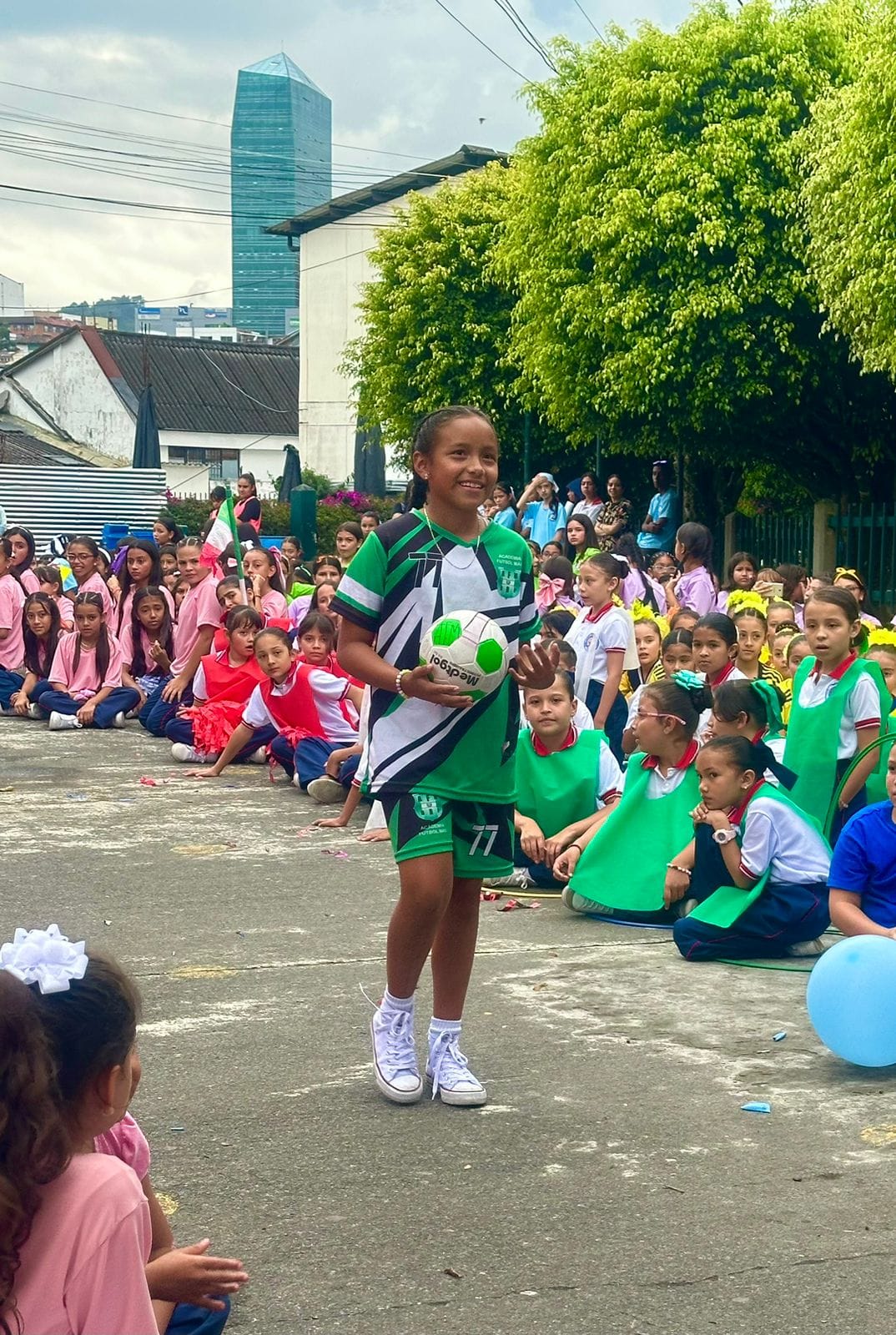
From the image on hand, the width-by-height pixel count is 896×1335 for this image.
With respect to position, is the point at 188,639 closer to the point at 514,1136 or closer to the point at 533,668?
the point at 533,668

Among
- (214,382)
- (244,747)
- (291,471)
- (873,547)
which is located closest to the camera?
(244,747)

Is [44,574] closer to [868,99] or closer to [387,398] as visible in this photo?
[868,99]

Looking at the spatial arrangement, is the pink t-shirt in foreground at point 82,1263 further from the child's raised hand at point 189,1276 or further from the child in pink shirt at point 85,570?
the child in pink shirt at point 85,570

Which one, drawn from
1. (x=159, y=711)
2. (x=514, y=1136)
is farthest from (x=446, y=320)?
(x=514, y=1136)

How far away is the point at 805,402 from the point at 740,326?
6.94ft

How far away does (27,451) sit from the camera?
58531 millimetres

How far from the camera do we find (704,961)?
645cm

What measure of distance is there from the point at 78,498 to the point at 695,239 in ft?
48.6

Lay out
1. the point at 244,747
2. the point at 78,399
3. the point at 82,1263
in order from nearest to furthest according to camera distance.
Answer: the point at 82,1263 < the point at 244,747 < the point at 78,399

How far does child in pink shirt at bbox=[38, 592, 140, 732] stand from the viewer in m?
14.1

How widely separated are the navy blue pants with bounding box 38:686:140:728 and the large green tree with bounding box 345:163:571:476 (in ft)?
58.3

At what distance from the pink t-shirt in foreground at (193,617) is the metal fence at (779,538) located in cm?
996

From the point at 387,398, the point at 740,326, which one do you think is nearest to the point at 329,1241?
the point at 740,326

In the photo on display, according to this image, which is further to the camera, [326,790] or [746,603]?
[746,603]
